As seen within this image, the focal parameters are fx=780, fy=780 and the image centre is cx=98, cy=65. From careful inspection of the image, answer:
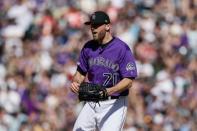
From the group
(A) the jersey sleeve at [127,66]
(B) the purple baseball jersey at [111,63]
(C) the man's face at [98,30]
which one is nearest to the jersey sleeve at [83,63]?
(B) the purple baseball jersey at [111,63]

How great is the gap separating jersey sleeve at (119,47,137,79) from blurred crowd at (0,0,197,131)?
19.6 ft

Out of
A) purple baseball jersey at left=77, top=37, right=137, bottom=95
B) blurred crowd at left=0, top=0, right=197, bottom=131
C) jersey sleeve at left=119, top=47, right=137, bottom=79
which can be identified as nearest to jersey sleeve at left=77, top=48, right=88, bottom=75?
purple baseball jersey at left=77, top=37, right=137, bottom=95

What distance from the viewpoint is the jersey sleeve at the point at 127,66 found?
9.90m

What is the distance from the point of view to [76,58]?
18016mm

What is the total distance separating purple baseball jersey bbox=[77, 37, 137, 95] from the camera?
32.6ft

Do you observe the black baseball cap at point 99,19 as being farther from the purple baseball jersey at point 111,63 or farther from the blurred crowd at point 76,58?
the blurred crowd at point 76,58

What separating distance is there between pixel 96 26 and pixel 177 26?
9.00 meters

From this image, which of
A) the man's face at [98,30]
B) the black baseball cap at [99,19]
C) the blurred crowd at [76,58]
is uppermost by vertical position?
the black baseball cap at [99,19]

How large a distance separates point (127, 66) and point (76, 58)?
8135 millimetres

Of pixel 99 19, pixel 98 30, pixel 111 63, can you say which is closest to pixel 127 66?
pixel 111 63

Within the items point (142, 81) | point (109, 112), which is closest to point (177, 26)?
point (142, 81)

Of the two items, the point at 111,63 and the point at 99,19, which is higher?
the point at 99,19

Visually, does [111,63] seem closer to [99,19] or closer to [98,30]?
[98,30]

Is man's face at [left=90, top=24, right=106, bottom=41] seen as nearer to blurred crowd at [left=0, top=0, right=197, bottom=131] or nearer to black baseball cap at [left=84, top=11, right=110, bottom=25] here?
black baseball cap at [left=84, top=11, right=110, bottom=25]
